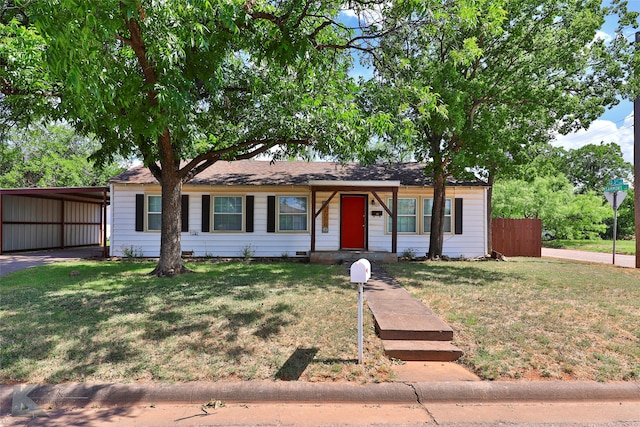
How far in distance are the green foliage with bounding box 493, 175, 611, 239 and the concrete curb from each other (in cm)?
2443

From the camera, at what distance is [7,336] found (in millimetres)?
4598

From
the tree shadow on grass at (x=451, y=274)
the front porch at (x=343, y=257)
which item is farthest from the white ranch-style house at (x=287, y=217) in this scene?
the tree shadow on grass at (x=451, y=274)

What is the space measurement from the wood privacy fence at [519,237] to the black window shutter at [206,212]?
11.9 metres

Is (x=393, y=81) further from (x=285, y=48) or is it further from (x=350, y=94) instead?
(x=285, y=48)

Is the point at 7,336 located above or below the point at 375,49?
below

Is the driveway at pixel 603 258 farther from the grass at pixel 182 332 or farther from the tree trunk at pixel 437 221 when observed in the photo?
the grass at pixel 182 332

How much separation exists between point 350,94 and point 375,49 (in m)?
1.23

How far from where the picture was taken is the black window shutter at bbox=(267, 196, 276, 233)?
13.2 metres

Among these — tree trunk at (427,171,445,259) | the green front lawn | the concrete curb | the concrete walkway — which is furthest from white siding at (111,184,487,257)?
the concrete curb

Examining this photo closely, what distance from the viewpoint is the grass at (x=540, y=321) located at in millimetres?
3980

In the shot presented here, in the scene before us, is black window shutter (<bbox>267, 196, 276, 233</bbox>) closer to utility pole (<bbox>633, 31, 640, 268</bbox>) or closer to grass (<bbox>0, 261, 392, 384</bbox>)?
grass (<bbox>0, 261, 392, 384</bbox>)

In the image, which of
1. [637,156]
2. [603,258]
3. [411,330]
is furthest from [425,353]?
[603,258]

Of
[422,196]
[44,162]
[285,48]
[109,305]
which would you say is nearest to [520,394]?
[285,48]

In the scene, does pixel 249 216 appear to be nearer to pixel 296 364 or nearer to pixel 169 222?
pixel 169 222
